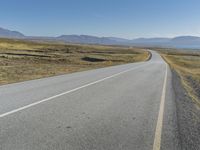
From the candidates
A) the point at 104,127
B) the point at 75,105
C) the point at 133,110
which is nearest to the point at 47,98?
the point at 75,105

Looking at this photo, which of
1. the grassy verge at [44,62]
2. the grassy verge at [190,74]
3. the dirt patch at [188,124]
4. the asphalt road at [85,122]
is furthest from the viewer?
the grassy verge at [44,62]

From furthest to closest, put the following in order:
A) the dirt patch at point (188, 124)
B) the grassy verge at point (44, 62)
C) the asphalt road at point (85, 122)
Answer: the grassy verge at point (44, 62) → the dirt patch at point (188, 124) → the asphalt road at point (85, 122)

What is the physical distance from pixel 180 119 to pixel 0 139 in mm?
4846

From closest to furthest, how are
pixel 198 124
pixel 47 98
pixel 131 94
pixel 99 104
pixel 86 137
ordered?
pixel 86 137, pixel 198 124, pixel 99 104, pixel 47 98, pixel 131 94

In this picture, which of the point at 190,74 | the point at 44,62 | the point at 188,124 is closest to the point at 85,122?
the point at 188,124

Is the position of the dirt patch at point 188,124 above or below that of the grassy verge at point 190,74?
above

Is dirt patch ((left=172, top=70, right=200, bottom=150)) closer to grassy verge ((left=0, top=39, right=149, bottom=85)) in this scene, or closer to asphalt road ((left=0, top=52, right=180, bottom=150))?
asphalt road ((left=0, top=52, right=180, bottom=150))

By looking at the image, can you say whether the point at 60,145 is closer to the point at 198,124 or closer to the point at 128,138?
the point at 128,138

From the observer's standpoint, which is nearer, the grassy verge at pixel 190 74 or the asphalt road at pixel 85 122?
the asphalt road at pixel 85 122

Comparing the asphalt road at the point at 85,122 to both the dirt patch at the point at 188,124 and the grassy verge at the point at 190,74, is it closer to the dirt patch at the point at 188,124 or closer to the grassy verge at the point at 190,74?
the dirt patch at the point at 188,124

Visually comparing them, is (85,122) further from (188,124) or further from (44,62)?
(44,62)

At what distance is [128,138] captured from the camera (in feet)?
19.3

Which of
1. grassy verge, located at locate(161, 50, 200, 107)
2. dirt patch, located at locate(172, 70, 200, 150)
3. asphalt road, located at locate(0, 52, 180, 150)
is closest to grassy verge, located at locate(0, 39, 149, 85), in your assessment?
asphalt road, located at locate(0, 52, 180, 150)

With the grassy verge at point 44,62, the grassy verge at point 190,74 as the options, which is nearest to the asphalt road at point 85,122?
the grassy verge at point 190,74
